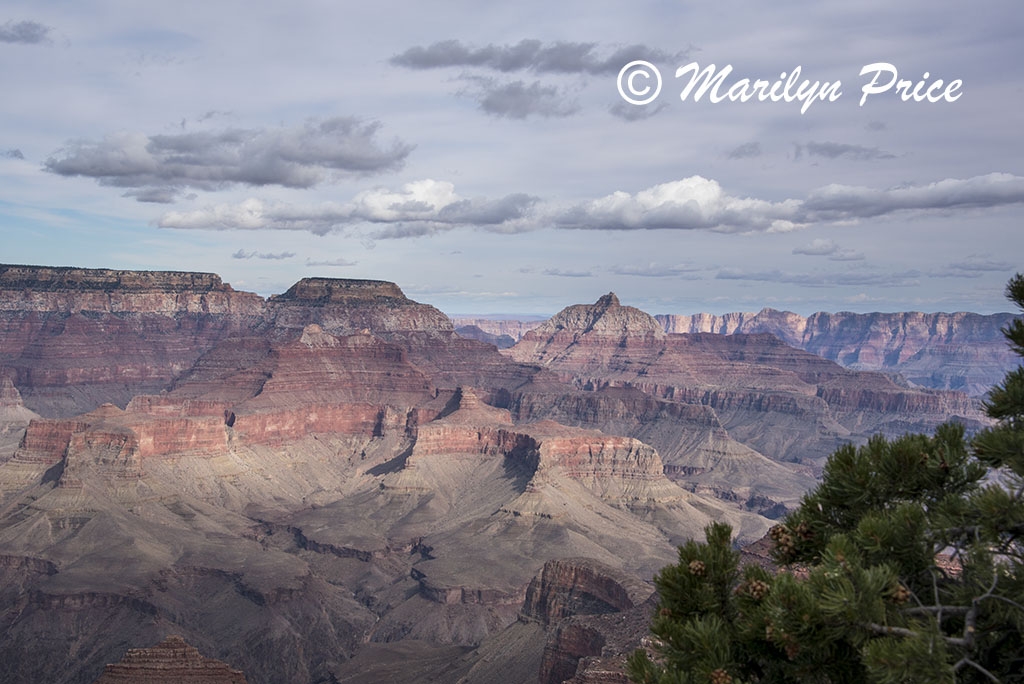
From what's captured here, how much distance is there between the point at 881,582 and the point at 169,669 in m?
50.5

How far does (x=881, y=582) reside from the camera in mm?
14141

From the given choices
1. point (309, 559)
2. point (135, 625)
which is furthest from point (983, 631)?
point (309, 559)

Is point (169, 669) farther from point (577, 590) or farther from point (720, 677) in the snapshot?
point (720, 677)

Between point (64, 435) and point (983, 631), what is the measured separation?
546 feet

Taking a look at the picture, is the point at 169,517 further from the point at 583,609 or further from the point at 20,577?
the point at 583,609

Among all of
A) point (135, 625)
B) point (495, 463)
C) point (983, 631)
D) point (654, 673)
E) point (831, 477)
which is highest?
point (831, 477)

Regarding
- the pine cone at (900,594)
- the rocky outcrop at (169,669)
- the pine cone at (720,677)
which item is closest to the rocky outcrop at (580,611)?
the rocky outcrop at (169,669)

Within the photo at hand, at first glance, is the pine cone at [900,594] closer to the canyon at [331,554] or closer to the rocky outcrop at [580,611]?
the canyon at [331,554]

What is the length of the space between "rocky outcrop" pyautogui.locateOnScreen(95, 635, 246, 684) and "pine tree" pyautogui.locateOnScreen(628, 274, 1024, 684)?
44789mm

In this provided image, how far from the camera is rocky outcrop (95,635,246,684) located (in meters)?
54.5

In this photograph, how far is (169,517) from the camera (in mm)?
150625

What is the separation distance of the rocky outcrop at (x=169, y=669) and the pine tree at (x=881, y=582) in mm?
44789

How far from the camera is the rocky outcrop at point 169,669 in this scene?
179ft

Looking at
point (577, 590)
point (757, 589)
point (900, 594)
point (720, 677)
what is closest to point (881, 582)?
point (900, 594)
